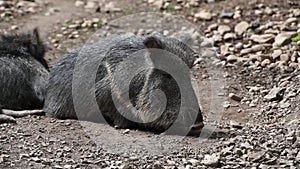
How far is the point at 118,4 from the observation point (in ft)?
28.3

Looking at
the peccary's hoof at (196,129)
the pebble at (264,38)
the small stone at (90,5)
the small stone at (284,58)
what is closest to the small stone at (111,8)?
the small stone at (90,5)

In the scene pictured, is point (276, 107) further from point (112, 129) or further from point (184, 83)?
point (112, 129)

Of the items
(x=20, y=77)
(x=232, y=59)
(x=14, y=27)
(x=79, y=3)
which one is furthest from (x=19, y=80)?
(x=79, y=3)

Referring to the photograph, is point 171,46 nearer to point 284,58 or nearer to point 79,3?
point 284,58

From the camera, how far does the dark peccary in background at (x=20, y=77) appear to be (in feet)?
18.6

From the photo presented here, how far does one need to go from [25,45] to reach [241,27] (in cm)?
252

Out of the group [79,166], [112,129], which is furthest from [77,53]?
[79,166]

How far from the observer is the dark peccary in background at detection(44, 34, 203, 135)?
16.7ft

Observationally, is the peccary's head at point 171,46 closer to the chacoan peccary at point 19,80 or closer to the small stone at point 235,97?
the small stone at point 235,97

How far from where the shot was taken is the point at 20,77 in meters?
5.75

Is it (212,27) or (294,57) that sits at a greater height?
(212,27)

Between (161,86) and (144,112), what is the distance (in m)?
0.25

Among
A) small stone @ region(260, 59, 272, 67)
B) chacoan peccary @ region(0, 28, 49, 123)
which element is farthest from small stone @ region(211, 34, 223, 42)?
chacoan peccary @ region(0, 28, 49, 123)

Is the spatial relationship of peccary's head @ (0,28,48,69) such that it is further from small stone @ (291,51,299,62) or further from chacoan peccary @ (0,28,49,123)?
small stone @ (291,51,299,62)
